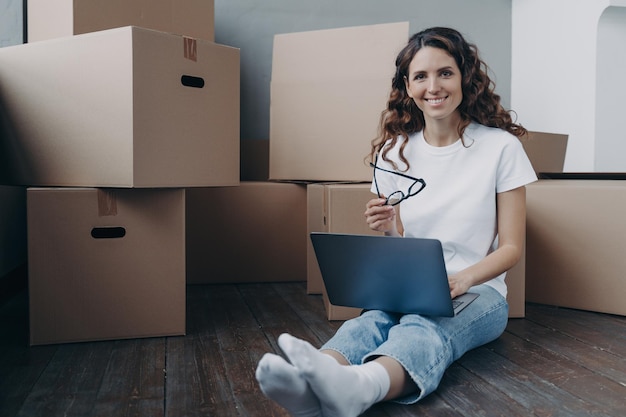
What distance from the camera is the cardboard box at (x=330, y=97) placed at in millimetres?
1971

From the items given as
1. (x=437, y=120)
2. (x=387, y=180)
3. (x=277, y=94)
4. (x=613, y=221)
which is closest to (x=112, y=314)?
(x=387, y=180)

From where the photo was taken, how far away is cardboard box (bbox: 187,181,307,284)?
2.13 meters

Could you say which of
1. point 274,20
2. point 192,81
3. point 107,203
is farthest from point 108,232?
point 274,20

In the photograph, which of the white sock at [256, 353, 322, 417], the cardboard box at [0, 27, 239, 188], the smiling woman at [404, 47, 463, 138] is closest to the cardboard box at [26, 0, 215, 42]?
the cardboard box at [0, 27, 239, 188]

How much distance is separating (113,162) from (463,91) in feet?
2.61

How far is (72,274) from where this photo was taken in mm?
1412

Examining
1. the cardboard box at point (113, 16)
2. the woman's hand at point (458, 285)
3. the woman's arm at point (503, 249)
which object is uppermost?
the cardboard box at point (113, 16)

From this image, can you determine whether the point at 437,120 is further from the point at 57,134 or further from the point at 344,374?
the point at 57,134

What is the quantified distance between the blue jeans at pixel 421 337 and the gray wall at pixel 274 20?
5.00 ft

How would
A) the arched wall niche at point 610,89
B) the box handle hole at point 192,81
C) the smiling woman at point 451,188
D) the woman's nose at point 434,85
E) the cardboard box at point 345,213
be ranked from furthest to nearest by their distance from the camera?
the arched wall niche at point 610,89 < the cardboard box at point 345,213 < the box handle hole at point 192,81 < the woman's nose at point 434,85 < the smiling woman at point 451,188

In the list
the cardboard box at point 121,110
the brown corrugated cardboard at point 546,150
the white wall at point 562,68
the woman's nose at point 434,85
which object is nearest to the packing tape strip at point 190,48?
the cardboard box at point 121,110

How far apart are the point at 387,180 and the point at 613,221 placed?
697 millimetres

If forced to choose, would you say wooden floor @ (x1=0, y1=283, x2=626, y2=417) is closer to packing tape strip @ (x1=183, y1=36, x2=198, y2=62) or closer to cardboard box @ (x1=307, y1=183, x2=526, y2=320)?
cardboard box @ (x1=307, y1=183, x2=526, y2=320)

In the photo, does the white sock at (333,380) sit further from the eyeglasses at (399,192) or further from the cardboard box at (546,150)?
the cardboard box at (546,150)
